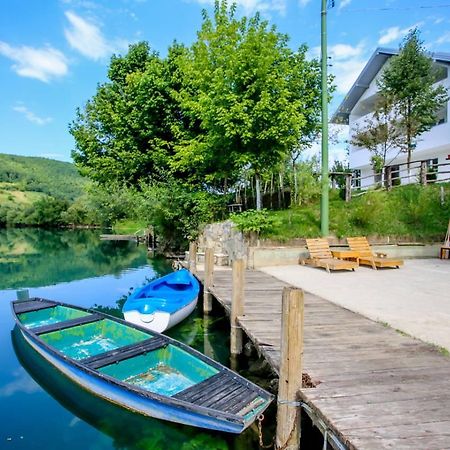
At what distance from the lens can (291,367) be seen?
3781 mm

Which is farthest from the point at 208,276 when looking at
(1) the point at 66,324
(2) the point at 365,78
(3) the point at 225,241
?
(2) the point at 365,78

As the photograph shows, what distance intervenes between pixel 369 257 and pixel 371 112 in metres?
17.7

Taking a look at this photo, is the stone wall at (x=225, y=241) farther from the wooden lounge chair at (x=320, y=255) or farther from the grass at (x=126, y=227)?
the grass at (x=126, y=227)

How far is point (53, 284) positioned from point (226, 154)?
9.98 metres

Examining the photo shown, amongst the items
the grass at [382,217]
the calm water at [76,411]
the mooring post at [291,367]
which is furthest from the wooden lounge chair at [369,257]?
the mooring post at [291,367]

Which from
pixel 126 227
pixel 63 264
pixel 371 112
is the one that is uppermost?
pixel 371 112

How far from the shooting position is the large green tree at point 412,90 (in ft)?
62.0

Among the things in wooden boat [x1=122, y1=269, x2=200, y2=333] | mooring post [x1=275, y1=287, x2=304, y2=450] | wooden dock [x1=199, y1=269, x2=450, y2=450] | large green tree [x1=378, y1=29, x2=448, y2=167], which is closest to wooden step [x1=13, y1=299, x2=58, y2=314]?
wooden boat [x1=122, y1=269, x2=200, y2=333]

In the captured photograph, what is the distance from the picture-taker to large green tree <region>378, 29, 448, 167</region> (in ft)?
62.0

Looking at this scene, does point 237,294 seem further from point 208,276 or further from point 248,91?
point 248,91

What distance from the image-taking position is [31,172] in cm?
9262

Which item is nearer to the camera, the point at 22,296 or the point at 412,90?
the point at 22,296

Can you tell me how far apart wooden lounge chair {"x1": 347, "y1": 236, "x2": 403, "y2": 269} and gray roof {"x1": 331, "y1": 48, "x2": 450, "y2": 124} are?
1467 centimetres

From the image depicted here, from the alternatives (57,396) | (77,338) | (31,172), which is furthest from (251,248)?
(31,172)
